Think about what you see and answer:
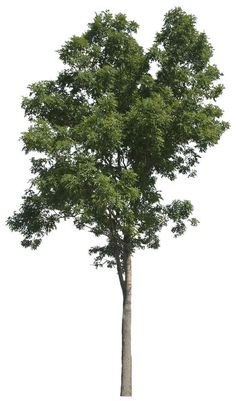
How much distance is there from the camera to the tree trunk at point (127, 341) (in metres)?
20.6

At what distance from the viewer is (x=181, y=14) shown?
21172 millimetres

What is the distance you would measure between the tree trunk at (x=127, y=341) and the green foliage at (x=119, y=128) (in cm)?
93

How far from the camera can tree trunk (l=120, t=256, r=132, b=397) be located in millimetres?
20562

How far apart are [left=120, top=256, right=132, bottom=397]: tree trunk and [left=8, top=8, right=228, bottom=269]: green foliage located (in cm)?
93

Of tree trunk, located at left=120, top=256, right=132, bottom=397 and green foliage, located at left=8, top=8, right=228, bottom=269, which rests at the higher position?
green foliage, located at left=8, top=8, right=228, bottom=269

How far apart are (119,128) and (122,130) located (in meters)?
0.59

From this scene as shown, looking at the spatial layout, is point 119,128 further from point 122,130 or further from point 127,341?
point 127,341

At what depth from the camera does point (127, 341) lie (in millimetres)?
20953

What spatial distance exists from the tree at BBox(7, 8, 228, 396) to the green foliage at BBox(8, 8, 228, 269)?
0.04 meters

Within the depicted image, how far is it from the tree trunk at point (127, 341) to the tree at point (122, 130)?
0.04m

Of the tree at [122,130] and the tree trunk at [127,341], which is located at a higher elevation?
the tree at [122,130]

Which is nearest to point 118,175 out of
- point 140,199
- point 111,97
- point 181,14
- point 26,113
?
point 140,199

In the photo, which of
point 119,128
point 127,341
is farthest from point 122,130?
point 127,341

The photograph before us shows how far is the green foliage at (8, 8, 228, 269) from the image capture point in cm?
1941
